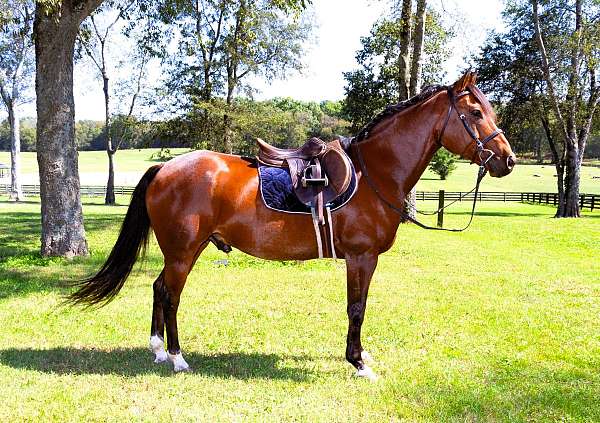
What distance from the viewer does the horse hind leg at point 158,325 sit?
494cm

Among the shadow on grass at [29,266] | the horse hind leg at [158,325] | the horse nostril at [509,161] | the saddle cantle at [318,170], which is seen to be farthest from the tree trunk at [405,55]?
the horse hind leg at [158,325]

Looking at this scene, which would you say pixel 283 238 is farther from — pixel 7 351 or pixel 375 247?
pixel 7 351

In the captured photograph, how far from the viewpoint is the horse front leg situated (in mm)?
4656

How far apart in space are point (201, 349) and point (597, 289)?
6872 mm

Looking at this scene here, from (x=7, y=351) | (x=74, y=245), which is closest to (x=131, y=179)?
(x=74, y=245)

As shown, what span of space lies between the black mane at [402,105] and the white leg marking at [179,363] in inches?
109

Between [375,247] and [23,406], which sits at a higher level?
[375,247]

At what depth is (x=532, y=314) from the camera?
6852mm

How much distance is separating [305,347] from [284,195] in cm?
187

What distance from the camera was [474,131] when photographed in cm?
436

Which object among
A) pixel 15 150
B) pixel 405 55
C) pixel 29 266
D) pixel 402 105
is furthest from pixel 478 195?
pixel 402 105

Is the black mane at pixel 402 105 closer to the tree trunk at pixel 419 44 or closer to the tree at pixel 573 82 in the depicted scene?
the tree trunk at pixel 419 44

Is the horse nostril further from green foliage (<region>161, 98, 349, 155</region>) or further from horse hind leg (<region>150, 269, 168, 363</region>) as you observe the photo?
green foliage (<region>161, 98, 349, 155</region>)

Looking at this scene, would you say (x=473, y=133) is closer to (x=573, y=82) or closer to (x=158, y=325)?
(x=158, y=325)
